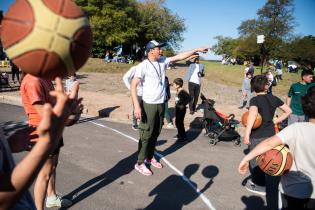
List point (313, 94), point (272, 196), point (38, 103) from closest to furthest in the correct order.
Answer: point (313, 94) < point (38, 103) < point (272, 196)

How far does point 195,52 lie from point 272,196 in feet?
8.88

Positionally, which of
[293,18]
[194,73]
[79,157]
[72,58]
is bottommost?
[79,157]

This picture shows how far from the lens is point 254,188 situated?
19.1ft

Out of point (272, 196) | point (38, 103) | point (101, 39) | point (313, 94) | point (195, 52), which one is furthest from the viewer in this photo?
point (101, 39)

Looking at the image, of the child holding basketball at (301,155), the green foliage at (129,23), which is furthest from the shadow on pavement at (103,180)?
the green foliage at (129,23)

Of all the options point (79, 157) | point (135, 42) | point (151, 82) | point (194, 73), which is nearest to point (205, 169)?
point (151, 82)

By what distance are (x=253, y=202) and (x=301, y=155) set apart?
2.36 meters

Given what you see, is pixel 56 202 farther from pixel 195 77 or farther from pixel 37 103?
pixel 195 77

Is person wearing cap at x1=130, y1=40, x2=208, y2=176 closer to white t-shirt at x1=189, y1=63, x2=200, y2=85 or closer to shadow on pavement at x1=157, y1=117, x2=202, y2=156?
shadow on pavement at x1=157, y1=117, x2=202, y2=156

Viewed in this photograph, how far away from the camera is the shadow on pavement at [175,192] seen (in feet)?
16.9

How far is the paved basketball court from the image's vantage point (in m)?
5.23

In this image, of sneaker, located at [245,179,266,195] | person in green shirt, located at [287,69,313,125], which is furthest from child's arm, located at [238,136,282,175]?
person in green shirt, located at [287,69,313,125]

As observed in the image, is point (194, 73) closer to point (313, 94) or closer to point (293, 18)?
point (313, 94)

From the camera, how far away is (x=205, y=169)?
684 cm
